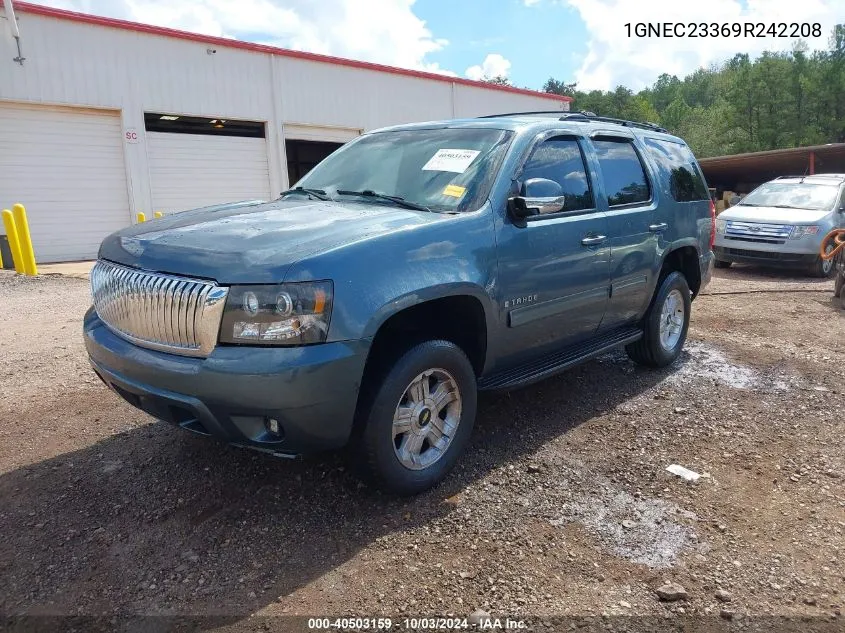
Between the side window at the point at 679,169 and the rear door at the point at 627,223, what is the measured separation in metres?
0.36

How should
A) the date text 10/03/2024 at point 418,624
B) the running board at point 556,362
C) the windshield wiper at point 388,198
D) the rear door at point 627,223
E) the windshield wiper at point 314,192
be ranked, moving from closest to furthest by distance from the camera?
the date text 10/03/2024 at point 418,624, the windshield wiper at point 388,198, the running board at point 556,362, the windshield wiper at point 314,192, the rear door at point 627,223

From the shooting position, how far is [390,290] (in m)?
2.99

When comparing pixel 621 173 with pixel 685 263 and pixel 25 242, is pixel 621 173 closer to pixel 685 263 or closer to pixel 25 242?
pixel 685 263

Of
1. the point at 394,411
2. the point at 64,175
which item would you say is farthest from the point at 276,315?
the point at 64,175

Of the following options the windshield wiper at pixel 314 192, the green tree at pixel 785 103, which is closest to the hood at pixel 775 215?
the windshield wiper at pixel 314 192

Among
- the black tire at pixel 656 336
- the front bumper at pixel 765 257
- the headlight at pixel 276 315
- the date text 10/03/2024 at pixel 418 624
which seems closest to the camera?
the date text 10/03/2024 at pixel 418 624

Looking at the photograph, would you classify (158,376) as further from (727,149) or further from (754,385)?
(727,149)

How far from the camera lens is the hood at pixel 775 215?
440 inches

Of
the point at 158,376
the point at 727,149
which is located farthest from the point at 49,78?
the point at 727,149

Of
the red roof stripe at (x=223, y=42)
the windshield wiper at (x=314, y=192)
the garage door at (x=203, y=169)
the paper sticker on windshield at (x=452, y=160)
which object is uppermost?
the red roof stripe at (x=223, y=42)

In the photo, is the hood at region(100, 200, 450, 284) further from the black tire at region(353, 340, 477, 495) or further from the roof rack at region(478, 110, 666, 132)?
the roof rack at region(478, 110, 666, 132)

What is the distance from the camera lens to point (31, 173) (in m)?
13.4

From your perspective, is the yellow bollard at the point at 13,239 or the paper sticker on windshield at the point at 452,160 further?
the yellow bollard at the point at 13,239

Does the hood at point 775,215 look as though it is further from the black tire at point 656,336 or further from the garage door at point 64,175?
the garage door at point 64,175
